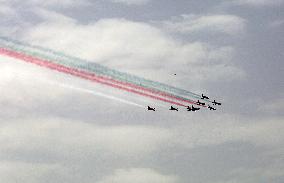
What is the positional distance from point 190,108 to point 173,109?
4856mm

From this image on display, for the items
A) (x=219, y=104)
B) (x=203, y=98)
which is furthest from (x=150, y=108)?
(x=219, y=104)

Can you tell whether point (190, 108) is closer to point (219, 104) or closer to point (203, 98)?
point (203, 98)

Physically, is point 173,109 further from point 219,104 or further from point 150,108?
point 219,104

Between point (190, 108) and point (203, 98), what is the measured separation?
438 cm

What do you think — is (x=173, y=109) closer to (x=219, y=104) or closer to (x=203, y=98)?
(x=203, y=98)

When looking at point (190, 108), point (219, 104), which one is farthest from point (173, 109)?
point (219, 104)

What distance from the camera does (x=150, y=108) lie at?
5335 inches

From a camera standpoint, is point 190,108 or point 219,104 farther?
point 219,104

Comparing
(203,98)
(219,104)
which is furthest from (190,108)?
(219,104)

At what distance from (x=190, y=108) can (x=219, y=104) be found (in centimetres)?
1386

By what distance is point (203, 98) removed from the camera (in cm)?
14188

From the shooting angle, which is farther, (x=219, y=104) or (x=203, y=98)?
(x=219, y=104)

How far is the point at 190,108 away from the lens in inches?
5536

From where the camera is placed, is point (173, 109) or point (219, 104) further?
point (219, 104)
